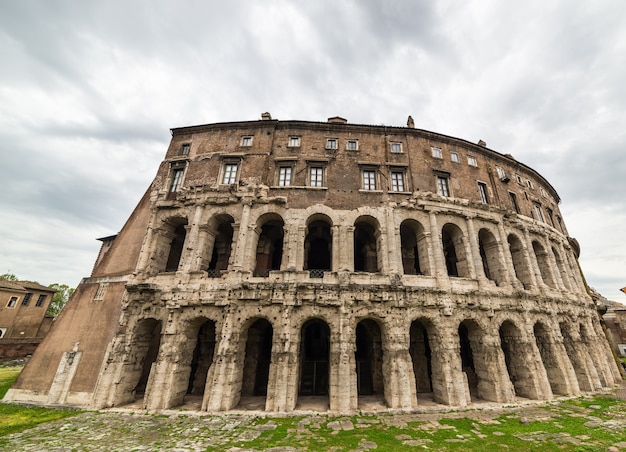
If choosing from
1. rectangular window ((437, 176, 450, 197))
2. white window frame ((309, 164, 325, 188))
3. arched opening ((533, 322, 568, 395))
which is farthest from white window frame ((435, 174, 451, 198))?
arched opening ((533, 322, 568, 395))

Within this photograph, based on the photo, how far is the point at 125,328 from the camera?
13.9 m

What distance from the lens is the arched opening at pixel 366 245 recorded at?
662 inches

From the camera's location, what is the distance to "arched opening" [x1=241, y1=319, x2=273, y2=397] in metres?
14.8

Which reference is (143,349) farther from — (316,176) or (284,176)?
(316,176)

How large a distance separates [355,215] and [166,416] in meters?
13.5

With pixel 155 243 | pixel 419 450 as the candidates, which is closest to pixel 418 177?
pixel 419 450

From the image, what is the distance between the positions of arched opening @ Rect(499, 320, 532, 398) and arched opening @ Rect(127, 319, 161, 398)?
811 inches

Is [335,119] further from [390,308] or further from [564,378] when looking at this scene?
[564,378]

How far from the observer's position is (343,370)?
1218cm

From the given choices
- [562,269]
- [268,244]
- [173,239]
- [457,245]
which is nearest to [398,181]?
[457,245]

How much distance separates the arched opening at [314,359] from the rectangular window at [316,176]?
8431mm

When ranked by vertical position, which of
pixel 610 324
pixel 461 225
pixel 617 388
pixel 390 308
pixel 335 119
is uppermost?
pixel 335 119

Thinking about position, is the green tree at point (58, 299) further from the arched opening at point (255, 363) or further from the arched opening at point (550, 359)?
the arched opening at point (550, 359)

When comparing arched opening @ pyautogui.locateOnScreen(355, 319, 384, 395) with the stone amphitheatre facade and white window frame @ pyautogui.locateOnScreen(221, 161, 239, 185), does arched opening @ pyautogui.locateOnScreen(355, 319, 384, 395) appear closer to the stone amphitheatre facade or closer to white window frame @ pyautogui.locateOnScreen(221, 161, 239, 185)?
A: the stone amphitheatre facade
